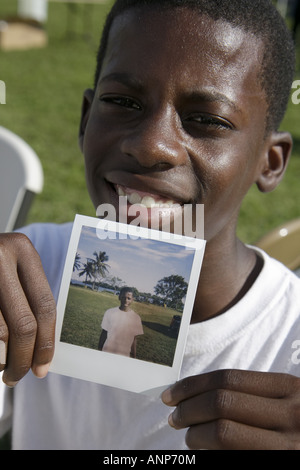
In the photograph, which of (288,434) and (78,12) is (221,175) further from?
(78,12)

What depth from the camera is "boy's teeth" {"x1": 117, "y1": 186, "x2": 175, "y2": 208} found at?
51.3 inches

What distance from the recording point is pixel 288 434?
1032 mm

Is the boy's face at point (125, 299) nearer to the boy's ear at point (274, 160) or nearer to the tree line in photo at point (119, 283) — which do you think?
the tree line in photo at point (119, 283)

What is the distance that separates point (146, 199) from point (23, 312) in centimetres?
41

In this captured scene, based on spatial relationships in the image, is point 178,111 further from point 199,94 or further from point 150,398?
point 150,398

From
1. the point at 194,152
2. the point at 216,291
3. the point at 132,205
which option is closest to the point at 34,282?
the point at 132,205

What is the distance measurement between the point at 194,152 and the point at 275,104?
A: 0.31 m

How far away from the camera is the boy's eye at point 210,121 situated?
4.23ft

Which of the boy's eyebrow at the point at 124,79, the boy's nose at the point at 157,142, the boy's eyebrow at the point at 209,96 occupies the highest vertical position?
the boy's eyebrow at the point at 124,79

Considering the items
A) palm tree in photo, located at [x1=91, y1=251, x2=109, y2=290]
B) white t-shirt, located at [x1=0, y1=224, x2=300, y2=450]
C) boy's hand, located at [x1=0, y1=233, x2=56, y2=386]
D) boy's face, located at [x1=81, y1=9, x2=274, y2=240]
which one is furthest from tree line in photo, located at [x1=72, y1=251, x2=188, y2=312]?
white t-shirt, located at [x1=0, y1=224, x2=300, y2=450]

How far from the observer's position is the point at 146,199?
131cm

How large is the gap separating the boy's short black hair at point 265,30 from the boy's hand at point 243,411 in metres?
0.70

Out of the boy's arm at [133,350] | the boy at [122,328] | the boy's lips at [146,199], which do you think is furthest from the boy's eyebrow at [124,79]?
the boy's arm at [133,350]

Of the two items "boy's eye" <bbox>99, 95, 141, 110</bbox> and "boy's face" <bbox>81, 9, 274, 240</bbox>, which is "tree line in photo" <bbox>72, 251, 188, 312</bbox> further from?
"boy's eye" <bbox>99, 95, 141, 110</bbox>
